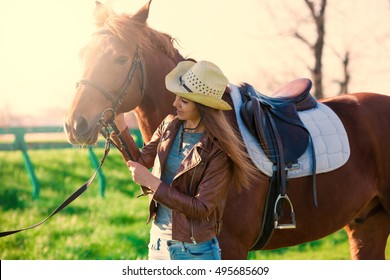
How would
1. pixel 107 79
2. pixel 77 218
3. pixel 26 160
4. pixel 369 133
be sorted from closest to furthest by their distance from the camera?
pixel 107 79 → pixel 369 133 → pixel 77 218 → pixel 26 160

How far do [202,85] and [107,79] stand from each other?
0.79 metres

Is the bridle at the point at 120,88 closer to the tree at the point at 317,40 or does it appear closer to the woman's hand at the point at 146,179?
the woman's hand at the point at 146,179

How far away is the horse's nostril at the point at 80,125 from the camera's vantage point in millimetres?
2980

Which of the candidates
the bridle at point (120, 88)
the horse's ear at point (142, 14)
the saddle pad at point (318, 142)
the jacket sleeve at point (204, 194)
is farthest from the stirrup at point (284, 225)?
the horse's ear at point (142, 14)

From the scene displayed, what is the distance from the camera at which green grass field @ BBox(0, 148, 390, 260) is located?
251 inches

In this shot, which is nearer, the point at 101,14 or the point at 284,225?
the point at 284,225

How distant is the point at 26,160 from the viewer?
26.5ft

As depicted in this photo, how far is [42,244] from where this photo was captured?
6.45 m

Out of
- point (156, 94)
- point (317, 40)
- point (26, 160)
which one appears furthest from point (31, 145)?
point (156, 94)

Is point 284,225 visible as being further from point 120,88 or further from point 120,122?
point 120,88

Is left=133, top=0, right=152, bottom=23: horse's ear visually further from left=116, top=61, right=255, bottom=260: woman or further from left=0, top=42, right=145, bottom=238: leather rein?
left=116, top=61, right=255, bottom=260: woman

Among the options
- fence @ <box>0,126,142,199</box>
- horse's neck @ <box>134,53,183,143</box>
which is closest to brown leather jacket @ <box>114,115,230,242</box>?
horse's neck @ <box>134,53,183,143</box>

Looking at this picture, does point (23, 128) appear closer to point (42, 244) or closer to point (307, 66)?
point (42, 244)
